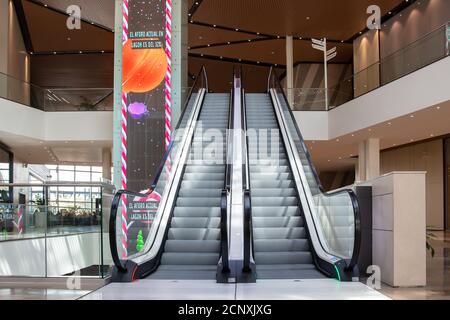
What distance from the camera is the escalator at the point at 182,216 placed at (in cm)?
607

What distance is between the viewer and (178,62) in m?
12.4

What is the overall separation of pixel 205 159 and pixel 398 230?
4083mm

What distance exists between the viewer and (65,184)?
6.69 m

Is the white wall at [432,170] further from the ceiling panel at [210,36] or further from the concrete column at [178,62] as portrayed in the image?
the concrete column at [178,62]

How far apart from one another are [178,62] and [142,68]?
0.87 meters

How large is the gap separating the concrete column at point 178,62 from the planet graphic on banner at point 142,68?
41 centimetres

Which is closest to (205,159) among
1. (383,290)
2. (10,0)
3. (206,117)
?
(206,117)

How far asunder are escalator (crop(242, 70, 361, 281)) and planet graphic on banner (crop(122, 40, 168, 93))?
2549 millimetres

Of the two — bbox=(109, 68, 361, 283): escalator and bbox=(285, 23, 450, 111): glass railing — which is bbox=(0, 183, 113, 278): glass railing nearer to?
bbox=(109, 68, 361, 283): escalator

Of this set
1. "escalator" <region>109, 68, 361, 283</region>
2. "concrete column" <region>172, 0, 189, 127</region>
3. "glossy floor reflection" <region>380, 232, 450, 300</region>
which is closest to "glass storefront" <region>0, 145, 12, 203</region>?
"concrete column" <region>172, 0, 189, 127</region>

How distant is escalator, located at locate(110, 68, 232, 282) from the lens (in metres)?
6.07

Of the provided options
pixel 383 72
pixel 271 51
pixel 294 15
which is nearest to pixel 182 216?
pixel 383 72

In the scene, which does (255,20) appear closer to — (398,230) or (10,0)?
(10,0)

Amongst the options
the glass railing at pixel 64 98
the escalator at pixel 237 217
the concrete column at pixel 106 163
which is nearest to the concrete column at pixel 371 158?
the escalator at pixel 237 217
